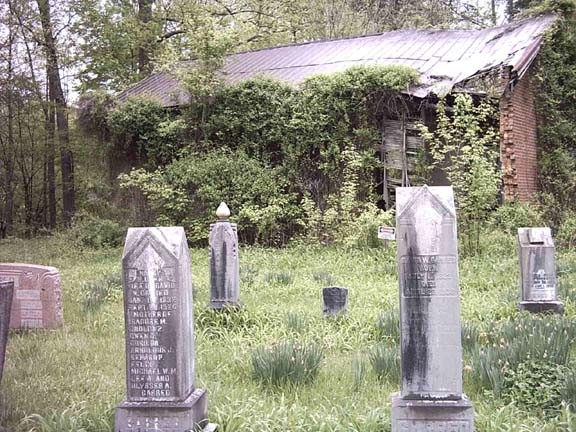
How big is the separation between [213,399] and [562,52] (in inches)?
562

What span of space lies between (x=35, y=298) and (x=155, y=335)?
419 centimetres

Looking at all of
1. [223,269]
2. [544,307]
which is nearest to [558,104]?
[544,307]

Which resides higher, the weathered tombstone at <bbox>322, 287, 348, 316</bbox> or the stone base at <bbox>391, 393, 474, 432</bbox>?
the weathered tombstone at <bbox>322, 287, 348, 316</bbox>

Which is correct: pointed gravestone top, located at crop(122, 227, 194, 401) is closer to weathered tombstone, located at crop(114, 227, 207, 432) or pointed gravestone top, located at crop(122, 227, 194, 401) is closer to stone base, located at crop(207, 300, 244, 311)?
weathered tombstone, located at crop(114, 227, 207, 432)

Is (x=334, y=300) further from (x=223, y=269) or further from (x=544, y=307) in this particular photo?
(x=544, y=307)

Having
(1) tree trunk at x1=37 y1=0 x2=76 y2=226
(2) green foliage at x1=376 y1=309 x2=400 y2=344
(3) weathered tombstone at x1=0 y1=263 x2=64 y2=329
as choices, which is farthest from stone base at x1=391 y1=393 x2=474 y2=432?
(1) tree trunk at x1=37 y1=0 x2=76 y2=226

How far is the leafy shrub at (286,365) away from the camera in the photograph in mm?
5016

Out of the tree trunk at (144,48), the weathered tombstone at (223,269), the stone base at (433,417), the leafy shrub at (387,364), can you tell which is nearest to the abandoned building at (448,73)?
the tree trunk at (144,48)

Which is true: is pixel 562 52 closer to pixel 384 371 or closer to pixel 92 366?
pixel 384 371

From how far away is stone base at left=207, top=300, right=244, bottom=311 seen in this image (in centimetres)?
789

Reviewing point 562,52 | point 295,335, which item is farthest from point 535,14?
point 295,335

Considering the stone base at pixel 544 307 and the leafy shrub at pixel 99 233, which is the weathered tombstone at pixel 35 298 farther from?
the leafy shrub at pixel 99 233

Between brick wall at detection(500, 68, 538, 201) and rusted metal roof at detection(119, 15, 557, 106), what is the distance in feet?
2.47

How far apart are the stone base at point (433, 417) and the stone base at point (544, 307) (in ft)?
12.8
